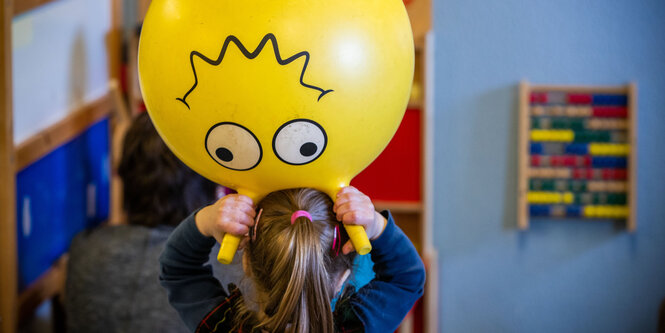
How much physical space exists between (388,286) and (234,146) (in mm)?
323

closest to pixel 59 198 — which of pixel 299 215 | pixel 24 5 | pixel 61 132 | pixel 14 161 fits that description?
pixel 61 132

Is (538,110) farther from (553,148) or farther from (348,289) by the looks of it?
(348,289)

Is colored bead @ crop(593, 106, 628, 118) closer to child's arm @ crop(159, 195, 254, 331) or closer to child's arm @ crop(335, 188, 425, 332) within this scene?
child's arm @ crop(335, 188, 425, 332)

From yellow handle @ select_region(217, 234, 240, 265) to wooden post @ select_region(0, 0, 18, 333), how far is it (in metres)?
1.05

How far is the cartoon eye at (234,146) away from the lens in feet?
1.81

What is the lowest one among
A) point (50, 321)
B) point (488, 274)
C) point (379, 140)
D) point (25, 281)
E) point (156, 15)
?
point (50, 321)

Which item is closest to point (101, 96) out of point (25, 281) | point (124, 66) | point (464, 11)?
point (124, 66)

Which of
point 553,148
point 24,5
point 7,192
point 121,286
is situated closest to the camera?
point 121,286

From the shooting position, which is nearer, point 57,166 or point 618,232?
point 618,232

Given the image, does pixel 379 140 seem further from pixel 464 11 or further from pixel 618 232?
pixel 618 232

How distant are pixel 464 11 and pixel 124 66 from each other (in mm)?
1580

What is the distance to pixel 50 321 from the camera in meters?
1.81

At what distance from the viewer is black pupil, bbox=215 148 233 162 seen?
1.87 ft

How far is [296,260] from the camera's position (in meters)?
0.61
